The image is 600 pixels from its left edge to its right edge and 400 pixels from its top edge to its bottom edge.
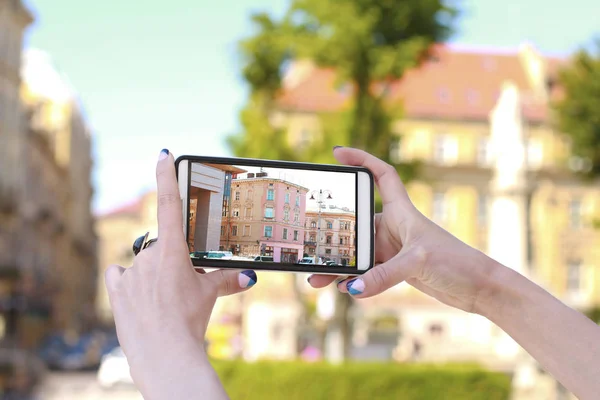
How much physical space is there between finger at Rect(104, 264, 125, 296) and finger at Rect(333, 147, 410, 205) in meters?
0.83

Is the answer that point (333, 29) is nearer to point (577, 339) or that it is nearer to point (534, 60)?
point (577, 339)

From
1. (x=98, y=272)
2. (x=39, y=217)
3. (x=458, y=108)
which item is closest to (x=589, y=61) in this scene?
(x=458, y=108)

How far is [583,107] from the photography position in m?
29.0

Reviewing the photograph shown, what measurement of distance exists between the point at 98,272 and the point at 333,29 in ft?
292

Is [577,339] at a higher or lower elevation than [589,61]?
lower

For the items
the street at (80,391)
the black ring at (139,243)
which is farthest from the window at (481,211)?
the black ring at (139,243)

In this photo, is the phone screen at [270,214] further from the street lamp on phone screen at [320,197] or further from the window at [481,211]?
the window at [481,211]

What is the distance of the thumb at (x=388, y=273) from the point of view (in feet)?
7.50

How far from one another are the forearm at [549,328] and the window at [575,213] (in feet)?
178

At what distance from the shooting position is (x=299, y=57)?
2052 centimetres

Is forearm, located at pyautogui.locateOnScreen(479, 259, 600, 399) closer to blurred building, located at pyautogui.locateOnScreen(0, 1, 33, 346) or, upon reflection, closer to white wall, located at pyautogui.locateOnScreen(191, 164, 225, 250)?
white wall, located at pyautogui.locateOnScreen(191, 164, 225, 250)

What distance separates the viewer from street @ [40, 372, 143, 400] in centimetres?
2528

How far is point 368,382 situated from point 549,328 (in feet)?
45.2

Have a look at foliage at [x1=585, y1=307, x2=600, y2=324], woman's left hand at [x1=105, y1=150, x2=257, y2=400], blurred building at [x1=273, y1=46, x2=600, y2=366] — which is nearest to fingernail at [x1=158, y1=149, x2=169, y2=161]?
woman's left hand at [x1=105, y1=150, x2=257, y2=400]
